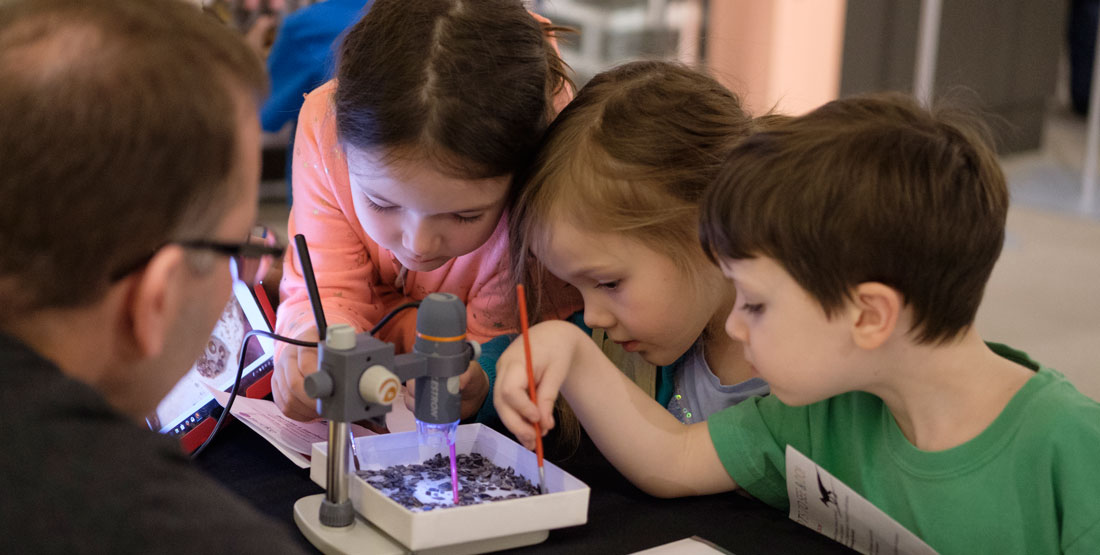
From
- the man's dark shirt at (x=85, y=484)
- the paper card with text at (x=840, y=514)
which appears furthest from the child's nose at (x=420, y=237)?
the man's dark shirt at (x=85, y=484)

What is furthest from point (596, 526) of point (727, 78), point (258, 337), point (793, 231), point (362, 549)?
point (727, 78)

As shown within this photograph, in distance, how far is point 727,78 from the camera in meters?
1.32

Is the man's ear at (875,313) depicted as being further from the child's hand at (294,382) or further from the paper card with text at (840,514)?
the child's hand at (294,382)

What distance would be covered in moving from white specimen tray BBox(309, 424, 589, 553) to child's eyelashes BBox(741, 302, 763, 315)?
0.22 m

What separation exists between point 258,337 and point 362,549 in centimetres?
39

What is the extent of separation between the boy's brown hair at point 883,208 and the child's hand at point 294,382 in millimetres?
497

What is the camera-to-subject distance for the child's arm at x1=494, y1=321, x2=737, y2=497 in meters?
1.02

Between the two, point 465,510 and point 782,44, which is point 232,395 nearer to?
point 465,510

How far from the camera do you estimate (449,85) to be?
1.13 meters

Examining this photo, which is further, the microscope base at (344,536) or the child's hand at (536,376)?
the child's hand at (536,376)

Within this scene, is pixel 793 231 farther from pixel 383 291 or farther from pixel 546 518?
pixel 383 291

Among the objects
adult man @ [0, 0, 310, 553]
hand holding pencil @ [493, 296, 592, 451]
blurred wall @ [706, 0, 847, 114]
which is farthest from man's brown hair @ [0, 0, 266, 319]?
blurred wall @ [706, 0, 847, 114]

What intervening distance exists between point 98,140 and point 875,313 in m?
0.64

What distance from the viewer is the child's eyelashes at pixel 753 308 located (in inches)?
37.3
